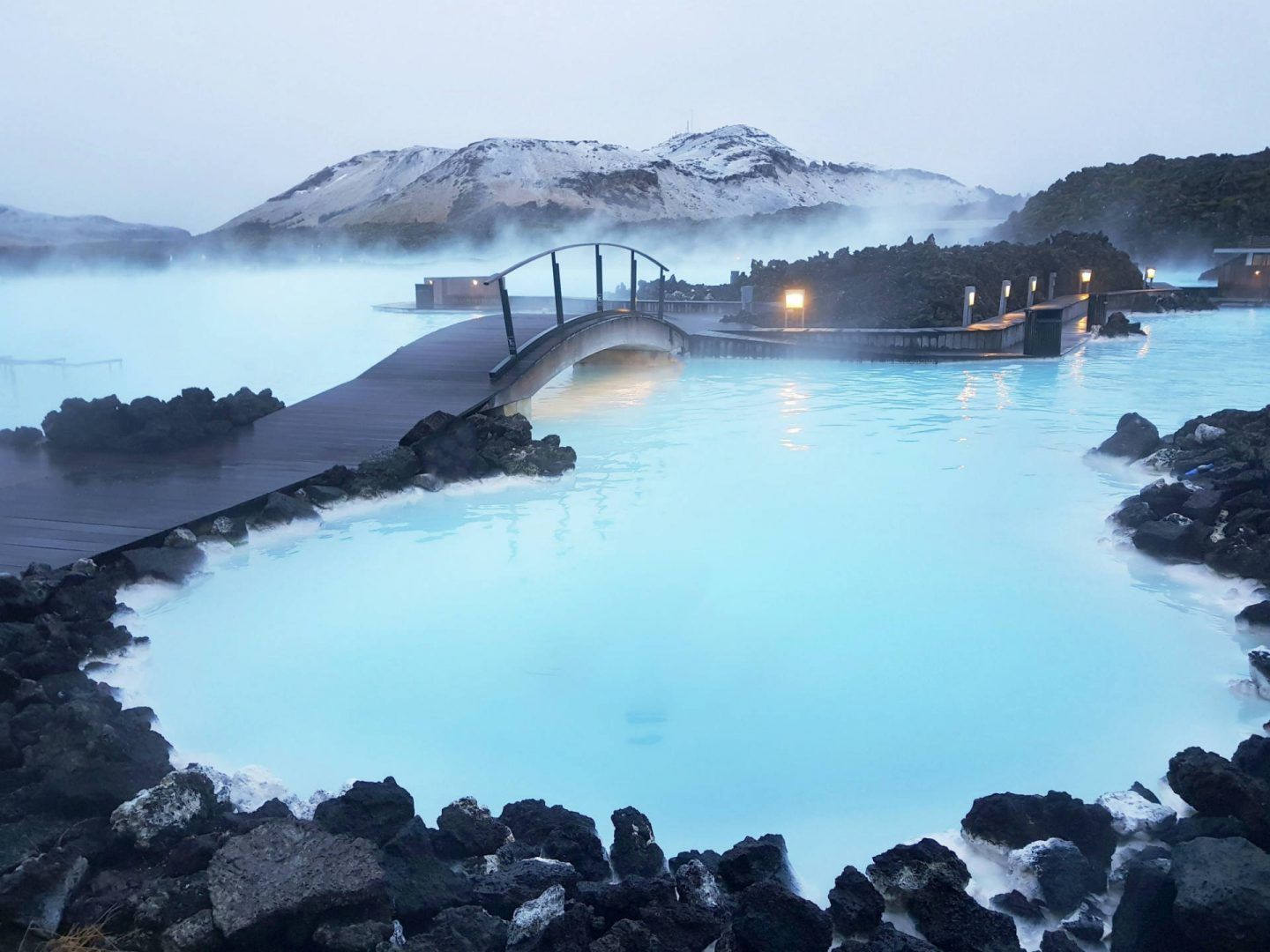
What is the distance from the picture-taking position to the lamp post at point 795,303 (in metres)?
19.0

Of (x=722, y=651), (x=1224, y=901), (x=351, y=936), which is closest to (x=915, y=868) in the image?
(x=1224, y=901)

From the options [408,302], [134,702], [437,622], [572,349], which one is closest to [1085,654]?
[437,622]

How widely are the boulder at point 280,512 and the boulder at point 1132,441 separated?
7.32 meters

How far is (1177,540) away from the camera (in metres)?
6.42

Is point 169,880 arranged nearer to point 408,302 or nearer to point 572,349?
point 572,349

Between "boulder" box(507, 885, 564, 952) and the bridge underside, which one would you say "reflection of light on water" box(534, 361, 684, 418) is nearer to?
the bridge underside

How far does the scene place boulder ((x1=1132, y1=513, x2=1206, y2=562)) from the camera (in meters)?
6.42

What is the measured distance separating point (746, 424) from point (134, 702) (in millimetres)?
8288

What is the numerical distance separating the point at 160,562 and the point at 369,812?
3.15m

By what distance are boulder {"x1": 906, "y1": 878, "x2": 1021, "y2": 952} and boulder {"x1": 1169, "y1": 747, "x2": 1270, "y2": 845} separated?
0.98 metres

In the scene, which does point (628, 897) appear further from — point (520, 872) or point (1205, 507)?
point (1205, 507)

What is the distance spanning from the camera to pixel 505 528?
7512 mm

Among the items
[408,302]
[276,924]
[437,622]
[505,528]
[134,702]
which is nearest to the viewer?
[276,924]

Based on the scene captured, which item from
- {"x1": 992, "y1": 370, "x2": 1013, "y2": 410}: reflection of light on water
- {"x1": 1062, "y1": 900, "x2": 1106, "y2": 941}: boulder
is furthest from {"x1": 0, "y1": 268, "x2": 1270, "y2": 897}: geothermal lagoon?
{"x1": 992, "y1": 370, "x2": 1013, "y2": 410}: reflection of light on water
